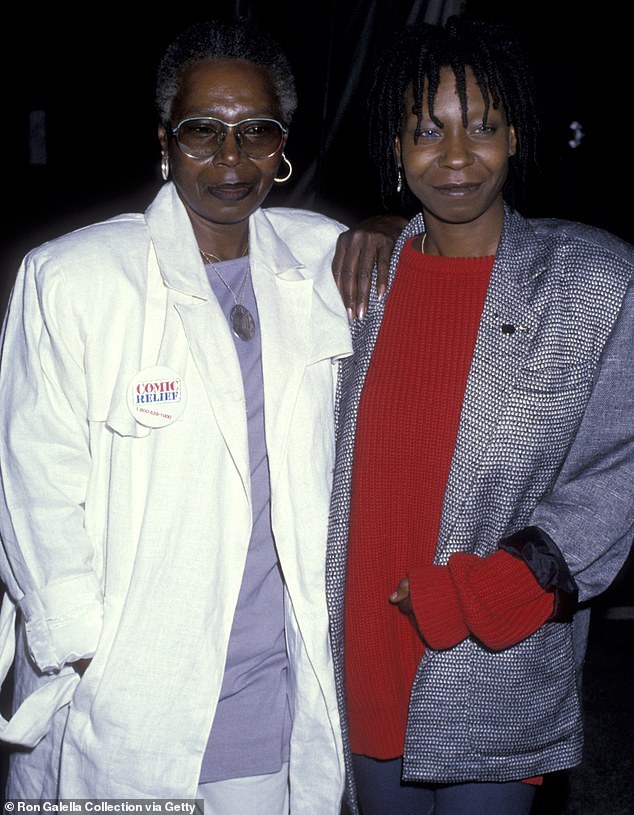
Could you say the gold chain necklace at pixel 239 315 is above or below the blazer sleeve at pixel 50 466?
above

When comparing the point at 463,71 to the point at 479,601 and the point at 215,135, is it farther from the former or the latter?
the point at 479,601

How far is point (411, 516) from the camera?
2062 mm

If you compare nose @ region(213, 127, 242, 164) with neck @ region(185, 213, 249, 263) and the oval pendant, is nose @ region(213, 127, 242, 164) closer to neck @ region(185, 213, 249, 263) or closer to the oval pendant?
neck @ region(185, 213, 249, 263)

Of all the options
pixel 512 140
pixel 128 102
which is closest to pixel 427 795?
pixel 512 140

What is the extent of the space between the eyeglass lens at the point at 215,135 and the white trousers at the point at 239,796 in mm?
1322

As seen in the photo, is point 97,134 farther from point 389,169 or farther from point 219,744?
point 219,744

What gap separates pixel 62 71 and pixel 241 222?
5.41 feet

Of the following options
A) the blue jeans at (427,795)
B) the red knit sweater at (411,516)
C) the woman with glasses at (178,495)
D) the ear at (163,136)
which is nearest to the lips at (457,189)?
the red knit sweater at (411,516)

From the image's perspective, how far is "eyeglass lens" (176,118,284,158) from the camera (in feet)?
6.86

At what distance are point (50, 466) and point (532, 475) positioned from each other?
0.96m

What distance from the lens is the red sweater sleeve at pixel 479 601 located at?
1.91 meters

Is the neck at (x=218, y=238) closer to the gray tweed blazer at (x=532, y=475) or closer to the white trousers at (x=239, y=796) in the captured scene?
the gray tweed blazer at (x=532, y=475)

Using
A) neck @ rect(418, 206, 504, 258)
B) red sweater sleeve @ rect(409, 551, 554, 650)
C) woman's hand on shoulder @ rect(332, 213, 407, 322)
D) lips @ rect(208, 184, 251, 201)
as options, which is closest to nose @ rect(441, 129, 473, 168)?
neck @ rect(418, 206, 504, 258)

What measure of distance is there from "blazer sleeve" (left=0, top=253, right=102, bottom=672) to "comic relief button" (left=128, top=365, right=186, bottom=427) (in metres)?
0.12
